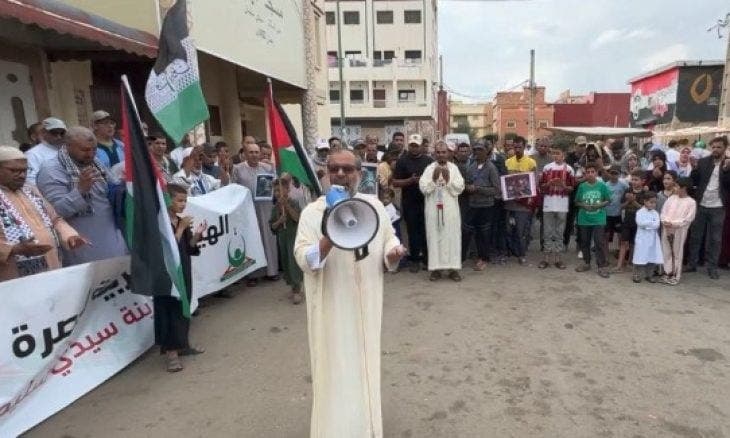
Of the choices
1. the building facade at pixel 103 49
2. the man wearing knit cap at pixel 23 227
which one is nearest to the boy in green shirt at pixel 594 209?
the man wearing knit cap at pixel 23 227

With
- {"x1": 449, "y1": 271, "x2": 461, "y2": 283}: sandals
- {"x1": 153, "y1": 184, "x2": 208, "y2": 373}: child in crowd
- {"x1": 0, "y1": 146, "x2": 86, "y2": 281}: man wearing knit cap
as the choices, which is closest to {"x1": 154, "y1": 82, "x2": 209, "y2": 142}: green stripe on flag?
{"x1": 153, "y1": 184, "x2": 208, "y2": 373}: child in crowd


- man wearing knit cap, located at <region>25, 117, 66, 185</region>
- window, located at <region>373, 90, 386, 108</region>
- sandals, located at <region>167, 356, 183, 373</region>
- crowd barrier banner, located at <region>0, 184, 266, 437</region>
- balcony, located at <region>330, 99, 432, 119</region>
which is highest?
window, located at <region>373, 90, 386, 108</region>

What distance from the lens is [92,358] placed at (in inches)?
147

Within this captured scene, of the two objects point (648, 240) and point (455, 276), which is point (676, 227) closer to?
point (648, 240)

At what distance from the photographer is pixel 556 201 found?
21.9 feet

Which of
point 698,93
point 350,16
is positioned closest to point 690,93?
point 698,93

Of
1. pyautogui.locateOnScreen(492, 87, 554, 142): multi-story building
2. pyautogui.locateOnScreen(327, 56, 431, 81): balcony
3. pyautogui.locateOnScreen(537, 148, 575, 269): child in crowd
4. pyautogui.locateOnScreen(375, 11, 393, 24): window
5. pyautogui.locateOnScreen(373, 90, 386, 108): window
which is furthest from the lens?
pyautogui.locateOnScreen(492, 87, 554, 142): multi-story building

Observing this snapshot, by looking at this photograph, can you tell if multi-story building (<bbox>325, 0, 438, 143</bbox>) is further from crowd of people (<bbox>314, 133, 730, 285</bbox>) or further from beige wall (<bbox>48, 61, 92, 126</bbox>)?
beige wall (<bbox>48, 61, 92, 126</bbox>)

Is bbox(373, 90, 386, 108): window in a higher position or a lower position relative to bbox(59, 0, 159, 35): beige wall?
higher

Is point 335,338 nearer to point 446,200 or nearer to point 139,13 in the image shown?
point 446,200

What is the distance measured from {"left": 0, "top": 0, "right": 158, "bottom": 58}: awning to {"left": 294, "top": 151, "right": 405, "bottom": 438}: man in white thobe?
3.75m

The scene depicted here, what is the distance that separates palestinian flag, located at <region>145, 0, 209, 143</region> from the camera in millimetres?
4344

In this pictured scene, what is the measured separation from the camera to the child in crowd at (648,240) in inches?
237

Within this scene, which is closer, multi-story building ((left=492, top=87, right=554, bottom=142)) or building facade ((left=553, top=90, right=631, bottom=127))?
building facade ((left=553, top=90, right=631, bottom=127))
